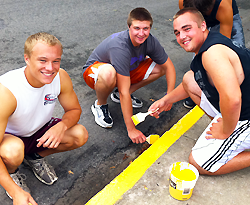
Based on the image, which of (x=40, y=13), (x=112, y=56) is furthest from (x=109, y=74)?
(x=40, y=13)

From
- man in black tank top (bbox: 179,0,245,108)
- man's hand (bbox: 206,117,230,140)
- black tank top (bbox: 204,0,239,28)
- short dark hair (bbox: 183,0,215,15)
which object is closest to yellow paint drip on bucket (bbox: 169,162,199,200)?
man's hand (bbox: 206,117,230,140)

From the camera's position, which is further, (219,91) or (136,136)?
(136,136)

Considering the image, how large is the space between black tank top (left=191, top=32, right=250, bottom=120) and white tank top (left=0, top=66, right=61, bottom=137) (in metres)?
1.32

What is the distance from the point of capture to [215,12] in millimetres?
3338

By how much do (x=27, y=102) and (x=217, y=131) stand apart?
5.73 ft

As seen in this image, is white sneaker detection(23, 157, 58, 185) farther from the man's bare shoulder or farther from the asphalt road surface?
the man's bare shoulder

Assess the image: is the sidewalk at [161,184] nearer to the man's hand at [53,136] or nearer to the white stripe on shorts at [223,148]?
the white stripe on shorts at [223,148]

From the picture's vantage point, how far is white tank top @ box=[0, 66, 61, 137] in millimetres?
2043

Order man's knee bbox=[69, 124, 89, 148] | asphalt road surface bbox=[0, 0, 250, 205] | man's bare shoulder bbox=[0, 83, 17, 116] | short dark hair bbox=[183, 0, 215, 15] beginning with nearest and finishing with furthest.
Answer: man's bare shoulder bbox=[0, 83, 17, 116], man's knee bbox=[69, 124, 89, 148], asphalt road surface bbox=[0, 0, 250, 205], short dark hair bbox=[183, 0, 215, 15]

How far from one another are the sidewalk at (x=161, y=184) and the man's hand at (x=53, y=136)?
62 cm

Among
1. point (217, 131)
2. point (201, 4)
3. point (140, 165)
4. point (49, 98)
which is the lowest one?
point (140, 165)

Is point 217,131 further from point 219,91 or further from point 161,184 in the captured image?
point 161,184

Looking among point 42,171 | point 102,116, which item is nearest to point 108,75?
point 102,116

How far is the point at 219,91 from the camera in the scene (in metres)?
1.98
